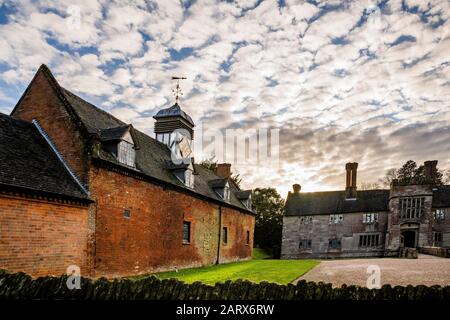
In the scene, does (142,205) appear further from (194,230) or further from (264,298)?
(264,298)

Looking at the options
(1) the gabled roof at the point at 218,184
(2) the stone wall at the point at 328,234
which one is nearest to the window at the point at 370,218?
(2) the stone wall at the point at 328,234

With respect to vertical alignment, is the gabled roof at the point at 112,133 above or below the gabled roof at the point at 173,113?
below

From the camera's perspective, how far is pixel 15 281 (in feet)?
28.0

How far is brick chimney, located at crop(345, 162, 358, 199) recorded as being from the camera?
1943 inches

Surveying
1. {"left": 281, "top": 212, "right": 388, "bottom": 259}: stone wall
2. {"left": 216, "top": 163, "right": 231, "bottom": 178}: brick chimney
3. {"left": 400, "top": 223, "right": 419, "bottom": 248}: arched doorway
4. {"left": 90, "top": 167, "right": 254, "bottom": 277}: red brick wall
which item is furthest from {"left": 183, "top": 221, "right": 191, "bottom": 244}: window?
{"left": 400, "top": 223, "right": 419, "bottom": 248}: arched doorway

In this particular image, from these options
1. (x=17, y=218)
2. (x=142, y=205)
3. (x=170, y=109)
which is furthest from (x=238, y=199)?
(x=17, y=218)

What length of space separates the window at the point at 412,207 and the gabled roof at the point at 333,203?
3.23 metres

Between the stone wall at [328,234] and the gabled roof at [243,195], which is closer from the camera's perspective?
the gabled roof at [243,195]

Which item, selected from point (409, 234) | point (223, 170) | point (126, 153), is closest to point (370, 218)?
point (409, 234)

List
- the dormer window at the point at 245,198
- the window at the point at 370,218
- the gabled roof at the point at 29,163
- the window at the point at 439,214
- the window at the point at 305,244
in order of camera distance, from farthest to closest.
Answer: the window at the point at 305,244 < the window at the point at 370,218 < the window at the point at 439,214 < the dormer window at the point at 245,198 < the gabled roof at the point at 29,163

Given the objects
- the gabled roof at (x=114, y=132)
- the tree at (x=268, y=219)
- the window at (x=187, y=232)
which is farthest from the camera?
the tree at (x=268, y=219)

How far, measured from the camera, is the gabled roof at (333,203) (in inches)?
1855

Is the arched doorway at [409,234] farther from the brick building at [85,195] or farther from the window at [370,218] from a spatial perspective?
the brick building at [85,195]

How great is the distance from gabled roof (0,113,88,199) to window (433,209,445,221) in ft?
146
